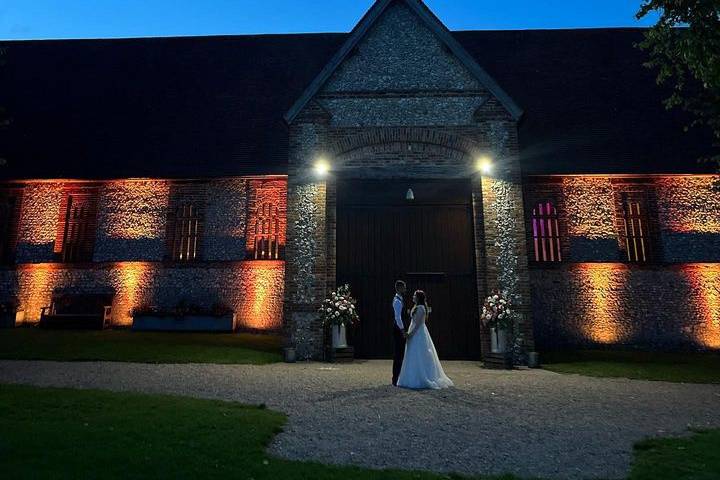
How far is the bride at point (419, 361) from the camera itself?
8.22 m

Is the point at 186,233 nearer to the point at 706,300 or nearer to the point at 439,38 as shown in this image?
the point at 439,38

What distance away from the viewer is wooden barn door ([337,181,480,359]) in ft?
40.9

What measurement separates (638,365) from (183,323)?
610 inches

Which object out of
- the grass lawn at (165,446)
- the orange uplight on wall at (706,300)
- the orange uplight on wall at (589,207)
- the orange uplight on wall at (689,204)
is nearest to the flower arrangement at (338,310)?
the grass lawn at (165,446)

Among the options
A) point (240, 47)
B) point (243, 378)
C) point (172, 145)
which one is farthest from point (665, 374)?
point (240, 47)

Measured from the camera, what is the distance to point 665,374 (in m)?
10.2

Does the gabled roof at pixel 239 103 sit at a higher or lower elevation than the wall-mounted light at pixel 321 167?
higher

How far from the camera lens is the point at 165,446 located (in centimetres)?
419

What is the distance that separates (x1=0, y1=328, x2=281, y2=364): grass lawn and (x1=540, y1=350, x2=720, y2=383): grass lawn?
8588 mm

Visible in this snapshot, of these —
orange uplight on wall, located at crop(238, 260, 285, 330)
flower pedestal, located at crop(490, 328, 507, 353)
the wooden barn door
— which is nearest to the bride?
flower pedestal, located at crop(490, 328, 507, 353)

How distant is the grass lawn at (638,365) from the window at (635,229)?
12.7ft

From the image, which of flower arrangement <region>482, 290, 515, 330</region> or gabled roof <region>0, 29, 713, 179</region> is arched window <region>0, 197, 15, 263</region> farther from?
flower arrangement <region>482, 290, 515, 330</region>

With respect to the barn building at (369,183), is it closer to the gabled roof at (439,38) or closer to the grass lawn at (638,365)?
the gabled roof at (439,38)

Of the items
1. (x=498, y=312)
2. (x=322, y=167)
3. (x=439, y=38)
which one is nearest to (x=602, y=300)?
(x=498, y=312)
